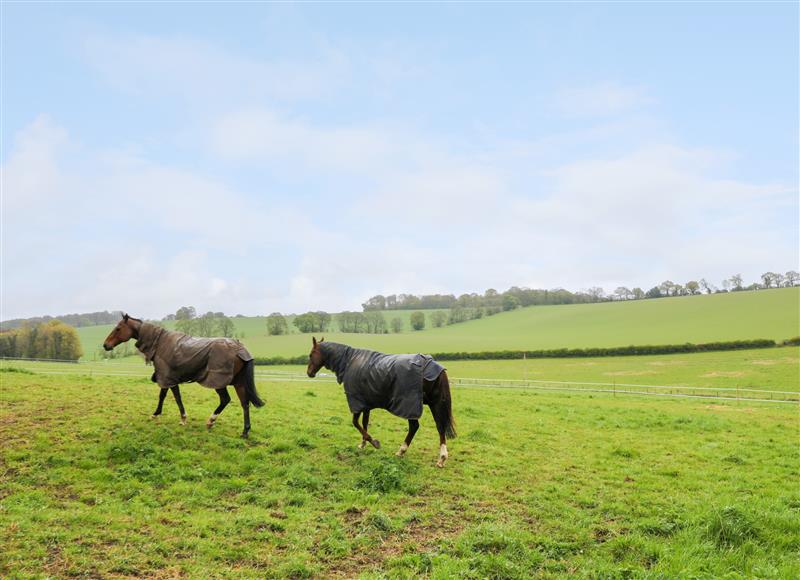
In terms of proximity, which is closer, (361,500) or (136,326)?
(361,500)

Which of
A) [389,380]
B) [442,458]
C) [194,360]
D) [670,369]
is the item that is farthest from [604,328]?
[194,360]

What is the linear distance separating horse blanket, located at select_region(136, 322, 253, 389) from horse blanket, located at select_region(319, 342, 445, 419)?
2.68 meters

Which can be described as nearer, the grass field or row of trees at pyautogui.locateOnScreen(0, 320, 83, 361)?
row of trees at pyautogui.locateOnScreen(0, 320, 83, 361)

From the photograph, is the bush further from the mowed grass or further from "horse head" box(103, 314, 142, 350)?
"horse head" box(103, 314, 142, 350)

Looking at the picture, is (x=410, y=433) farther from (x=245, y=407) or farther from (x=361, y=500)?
(x=245, y=407)

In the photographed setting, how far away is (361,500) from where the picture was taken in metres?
8.51

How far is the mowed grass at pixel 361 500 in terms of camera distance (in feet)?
21.0

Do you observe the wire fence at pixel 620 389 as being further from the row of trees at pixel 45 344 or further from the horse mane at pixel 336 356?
the row of trees at pixel 45 344

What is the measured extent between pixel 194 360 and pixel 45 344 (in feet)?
224

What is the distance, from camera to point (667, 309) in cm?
9875

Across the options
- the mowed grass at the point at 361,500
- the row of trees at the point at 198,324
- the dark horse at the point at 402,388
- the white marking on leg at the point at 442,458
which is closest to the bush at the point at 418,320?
the row of trees at the point at 198,324

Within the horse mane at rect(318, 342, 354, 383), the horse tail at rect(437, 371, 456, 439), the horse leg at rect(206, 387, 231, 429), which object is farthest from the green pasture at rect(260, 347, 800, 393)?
the horse leg at rect(206, 387, 231, 429)

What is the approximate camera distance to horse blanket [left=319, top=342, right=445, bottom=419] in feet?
34.9

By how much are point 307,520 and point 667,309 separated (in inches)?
4184
